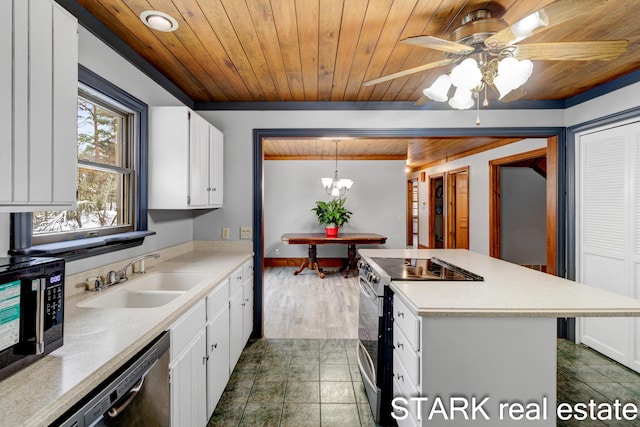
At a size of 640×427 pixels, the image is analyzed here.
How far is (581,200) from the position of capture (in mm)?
2938

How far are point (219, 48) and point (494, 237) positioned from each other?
15.8ft

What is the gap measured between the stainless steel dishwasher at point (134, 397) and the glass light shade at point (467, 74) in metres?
1.71

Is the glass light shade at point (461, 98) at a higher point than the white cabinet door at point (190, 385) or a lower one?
higher

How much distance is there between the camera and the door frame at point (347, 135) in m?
3.07

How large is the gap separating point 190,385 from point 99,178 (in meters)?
1.32

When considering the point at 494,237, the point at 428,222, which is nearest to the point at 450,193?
the point at 428,222

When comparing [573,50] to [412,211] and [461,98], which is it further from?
[412,211]

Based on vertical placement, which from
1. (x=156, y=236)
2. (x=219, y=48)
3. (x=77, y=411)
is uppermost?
(x=219, y=48)

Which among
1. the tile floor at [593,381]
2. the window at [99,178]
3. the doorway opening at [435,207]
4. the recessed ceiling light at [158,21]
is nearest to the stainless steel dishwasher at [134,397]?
the window at [99,178]

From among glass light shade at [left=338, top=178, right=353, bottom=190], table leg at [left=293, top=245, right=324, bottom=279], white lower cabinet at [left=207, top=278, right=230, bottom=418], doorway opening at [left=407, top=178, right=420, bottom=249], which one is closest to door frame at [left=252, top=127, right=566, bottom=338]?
white lower cabinet at [left=207, top=278, right=230, bottom=418]

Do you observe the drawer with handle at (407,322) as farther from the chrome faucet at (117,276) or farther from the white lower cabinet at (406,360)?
the chrome faucet at (117,276)

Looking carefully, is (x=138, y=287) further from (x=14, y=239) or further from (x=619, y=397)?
(x=619, y=397)

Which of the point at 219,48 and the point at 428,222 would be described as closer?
the point at 219,48

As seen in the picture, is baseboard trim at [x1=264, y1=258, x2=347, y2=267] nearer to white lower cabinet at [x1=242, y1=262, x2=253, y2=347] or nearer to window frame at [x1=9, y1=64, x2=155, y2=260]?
white lower cabinet at [x1=242, y1=262, x2=253, y2=347]
